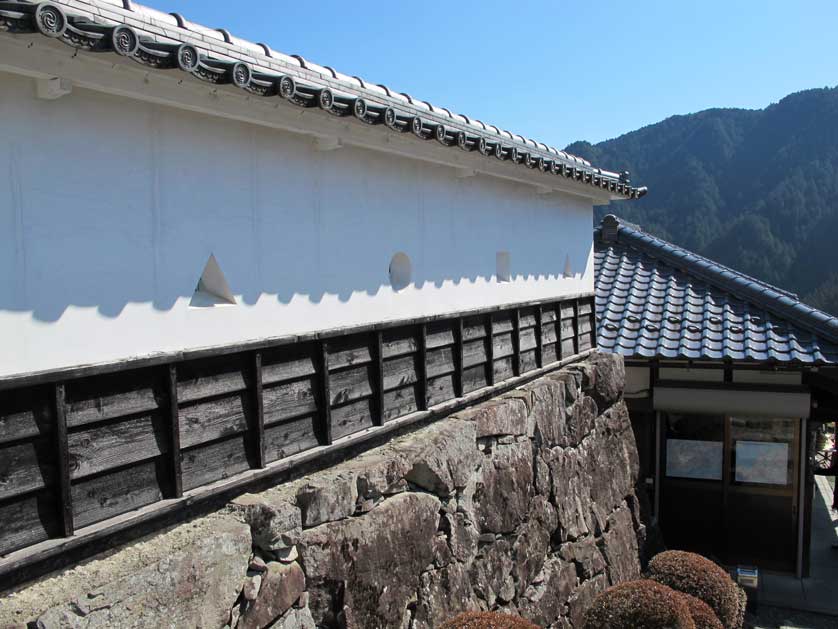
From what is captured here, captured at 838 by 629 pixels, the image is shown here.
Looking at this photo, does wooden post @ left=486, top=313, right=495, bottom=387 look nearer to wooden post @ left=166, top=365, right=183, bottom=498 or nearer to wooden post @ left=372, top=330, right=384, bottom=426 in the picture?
wooden post @ left=372, top=330, right=384, bottom=426

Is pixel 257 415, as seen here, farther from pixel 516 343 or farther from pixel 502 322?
pixel 516 343

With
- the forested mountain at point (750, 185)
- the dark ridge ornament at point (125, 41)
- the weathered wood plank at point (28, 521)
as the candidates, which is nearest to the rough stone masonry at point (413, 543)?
the weathered wood plank at point (28, 521)

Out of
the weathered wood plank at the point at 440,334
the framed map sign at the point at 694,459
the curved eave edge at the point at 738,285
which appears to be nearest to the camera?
the weathered wood plank at the point at 440,334

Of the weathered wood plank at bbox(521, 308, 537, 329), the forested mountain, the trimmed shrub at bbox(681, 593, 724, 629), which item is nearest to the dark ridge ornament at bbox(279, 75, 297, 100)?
the weathered wood plank at bbox(521, 308, 537, 329)

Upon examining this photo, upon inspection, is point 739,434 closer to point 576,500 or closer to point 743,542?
point 743,542

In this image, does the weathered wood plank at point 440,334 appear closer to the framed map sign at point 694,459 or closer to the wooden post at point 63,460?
the wooden post at point 63,460

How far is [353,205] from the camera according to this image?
4863 millimetres

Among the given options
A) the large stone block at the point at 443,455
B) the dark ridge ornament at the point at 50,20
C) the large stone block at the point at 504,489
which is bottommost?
the large stone block at the point at 504,489

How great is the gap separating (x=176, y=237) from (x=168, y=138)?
50cm

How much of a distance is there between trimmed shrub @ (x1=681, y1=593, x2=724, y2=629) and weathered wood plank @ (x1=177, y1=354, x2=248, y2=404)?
545 cm

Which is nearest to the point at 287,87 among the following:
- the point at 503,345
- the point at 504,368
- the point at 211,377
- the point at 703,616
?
the point at 211,377

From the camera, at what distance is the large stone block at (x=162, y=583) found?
278cm

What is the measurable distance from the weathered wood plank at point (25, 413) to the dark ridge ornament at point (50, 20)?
139cm

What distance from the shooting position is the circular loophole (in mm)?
5480
